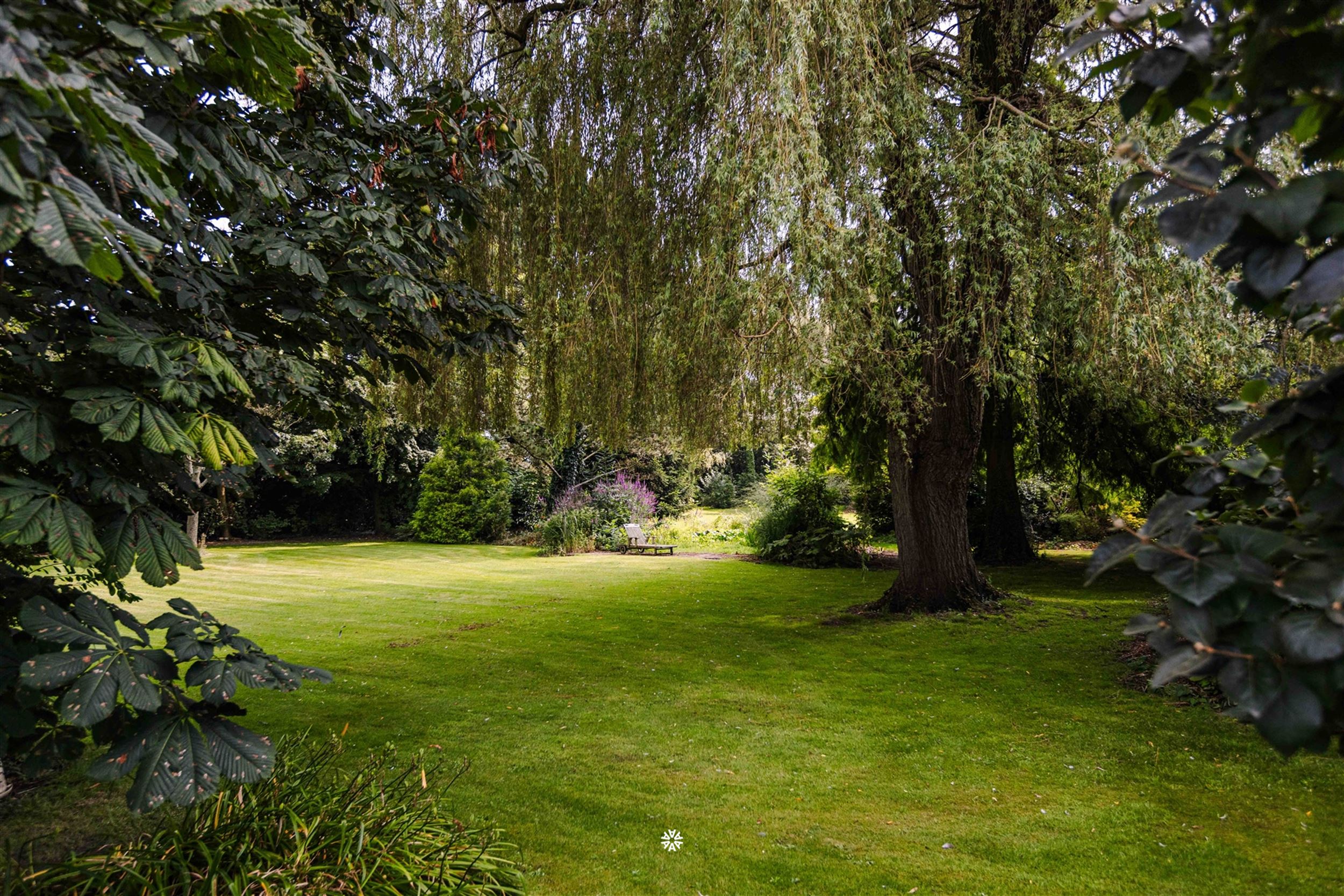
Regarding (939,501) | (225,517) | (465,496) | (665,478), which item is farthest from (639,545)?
(939,501)

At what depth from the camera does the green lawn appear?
3.06 m

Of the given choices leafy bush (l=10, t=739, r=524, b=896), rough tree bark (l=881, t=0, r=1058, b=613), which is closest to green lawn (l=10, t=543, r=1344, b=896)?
leafy bush (l=10, t=739, r=524, b=896)

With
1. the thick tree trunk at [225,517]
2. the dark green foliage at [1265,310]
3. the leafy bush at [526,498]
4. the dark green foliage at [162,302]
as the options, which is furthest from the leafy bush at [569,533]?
the dark green foliage at [1265,310]

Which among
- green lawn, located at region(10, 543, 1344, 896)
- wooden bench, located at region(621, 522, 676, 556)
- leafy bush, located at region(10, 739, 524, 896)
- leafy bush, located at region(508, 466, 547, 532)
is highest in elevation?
leafy bush, located at region(508, 466, 547, 532)

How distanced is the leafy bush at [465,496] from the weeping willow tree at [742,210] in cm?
1236

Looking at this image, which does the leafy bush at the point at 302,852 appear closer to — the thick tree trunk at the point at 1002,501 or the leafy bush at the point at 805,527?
the thick tree trunk at the point at 1002,501

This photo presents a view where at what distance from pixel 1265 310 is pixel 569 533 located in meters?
15.7

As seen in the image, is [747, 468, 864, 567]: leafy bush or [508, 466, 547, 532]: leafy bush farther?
[508, 466, 547, 532]: leafy bush

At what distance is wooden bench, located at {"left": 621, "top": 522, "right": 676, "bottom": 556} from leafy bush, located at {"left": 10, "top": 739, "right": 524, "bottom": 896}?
12.8 metres

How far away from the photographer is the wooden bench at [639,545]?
52.2 ft

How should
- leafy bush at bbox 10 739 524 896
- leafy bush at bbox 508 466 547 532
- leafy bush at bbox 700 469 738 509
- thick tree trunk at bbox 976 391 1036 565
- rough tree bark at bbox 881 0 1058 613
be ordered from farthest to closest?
leafy bush at bbox 700 469 738 509
leafy bush at bbox 508 466 547 532
thick tree trunk at bbox 976 391 1036 565
rough tree bark at bbox 881 0 1058 613
leafy bush at bbox 10 739 524 896

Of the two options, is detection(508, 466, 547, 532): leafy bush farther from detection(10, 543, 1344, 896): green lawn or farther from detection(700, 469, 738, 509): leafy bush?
detection(10, 543, 1344, 896): green lawn

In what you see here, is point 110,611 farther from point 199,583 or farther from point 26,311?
point 199,583

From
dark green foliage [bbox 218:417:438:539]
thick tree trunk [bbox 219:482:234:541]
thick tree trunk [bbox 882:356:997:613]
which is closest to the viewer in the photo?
thick tree trunk [bbox 882:356:997:613]
